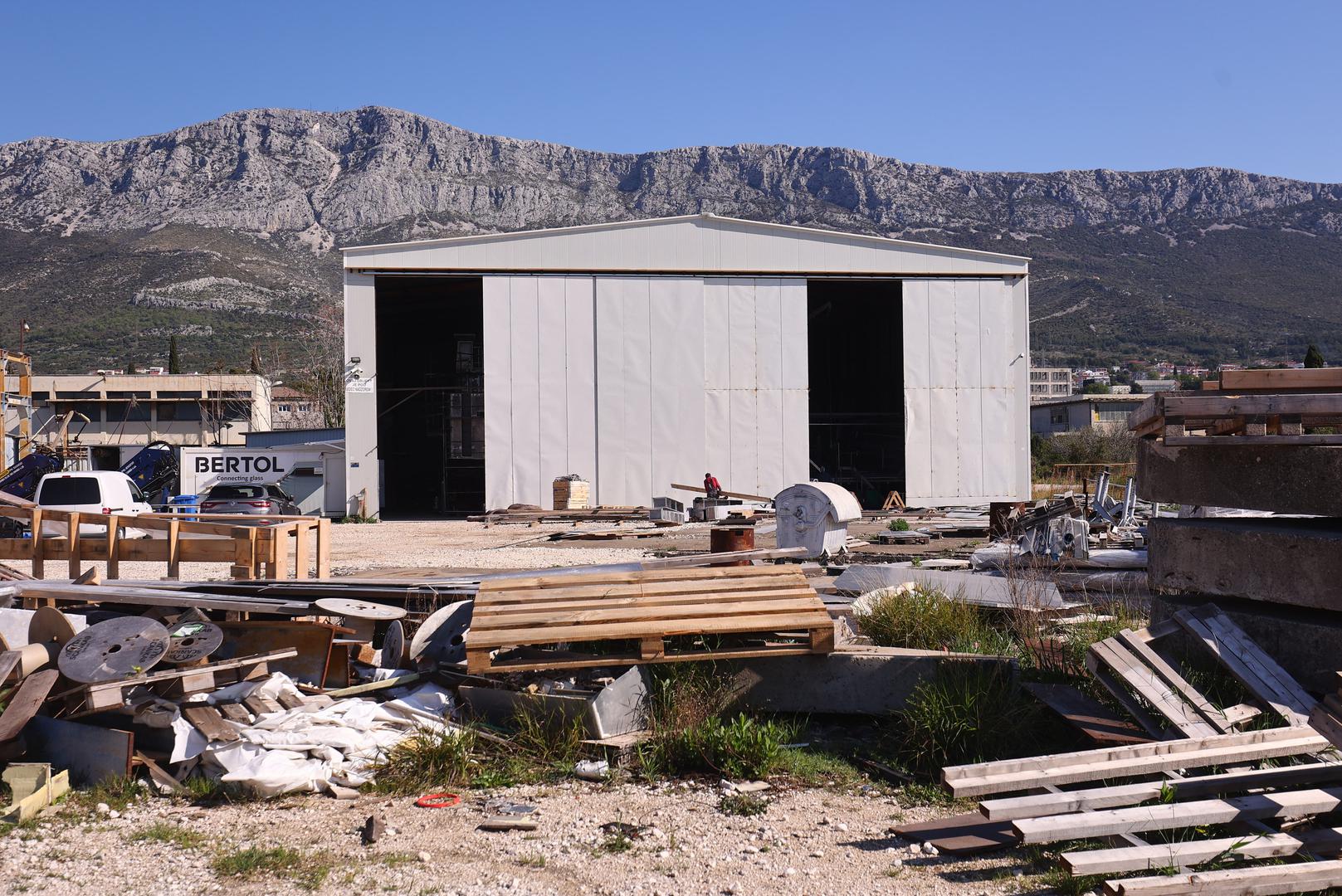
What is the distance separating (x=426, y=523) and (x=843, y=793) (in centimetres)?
2693

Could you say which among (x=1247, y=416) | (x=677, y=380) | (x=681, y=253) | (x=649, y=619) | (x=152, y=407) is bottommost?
(x=649, y=619)

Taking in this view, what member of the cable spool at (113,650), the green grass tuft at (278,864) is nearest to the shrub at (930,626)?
the green grass tuft at (278,864)

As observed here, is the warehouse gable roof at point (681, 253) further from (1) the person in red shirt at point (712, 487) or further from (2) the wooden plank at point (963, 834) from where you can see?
(2) the wooden plank at point (963, 834)

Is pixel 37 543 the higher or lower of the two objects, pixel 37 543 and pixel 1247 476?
the lower

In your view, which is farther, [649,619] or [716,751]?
[649,619]

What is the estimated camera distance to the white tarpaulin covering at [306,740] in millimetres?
6141

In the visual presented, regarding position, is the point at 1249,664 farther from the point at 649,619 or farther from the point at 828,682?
the point at 649,619

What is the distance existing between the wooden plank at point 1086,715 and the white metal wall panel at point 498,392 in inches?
1023

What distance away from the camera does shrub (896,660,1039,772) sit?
6.34 metres

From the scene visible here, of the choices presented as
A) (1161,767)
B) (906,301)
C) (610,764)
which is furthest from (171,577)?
(906,301)

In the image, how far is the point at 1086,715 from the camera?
251 inches

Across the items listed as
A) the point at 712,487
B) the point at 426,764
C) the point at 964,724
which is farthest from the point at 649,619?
the point at 712,487

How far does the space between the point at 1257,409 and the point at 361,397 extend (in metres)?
28.8

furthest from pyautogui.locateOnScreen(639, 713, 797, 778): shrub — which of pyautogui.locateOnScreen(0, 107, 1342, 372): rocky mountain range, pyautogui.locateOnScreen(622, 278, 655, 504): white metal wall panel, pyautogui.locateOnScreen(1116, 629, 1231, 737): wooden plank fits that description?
pyautogui.locateOnScreen(0, 107, 1342, 372): rocky mountain range
